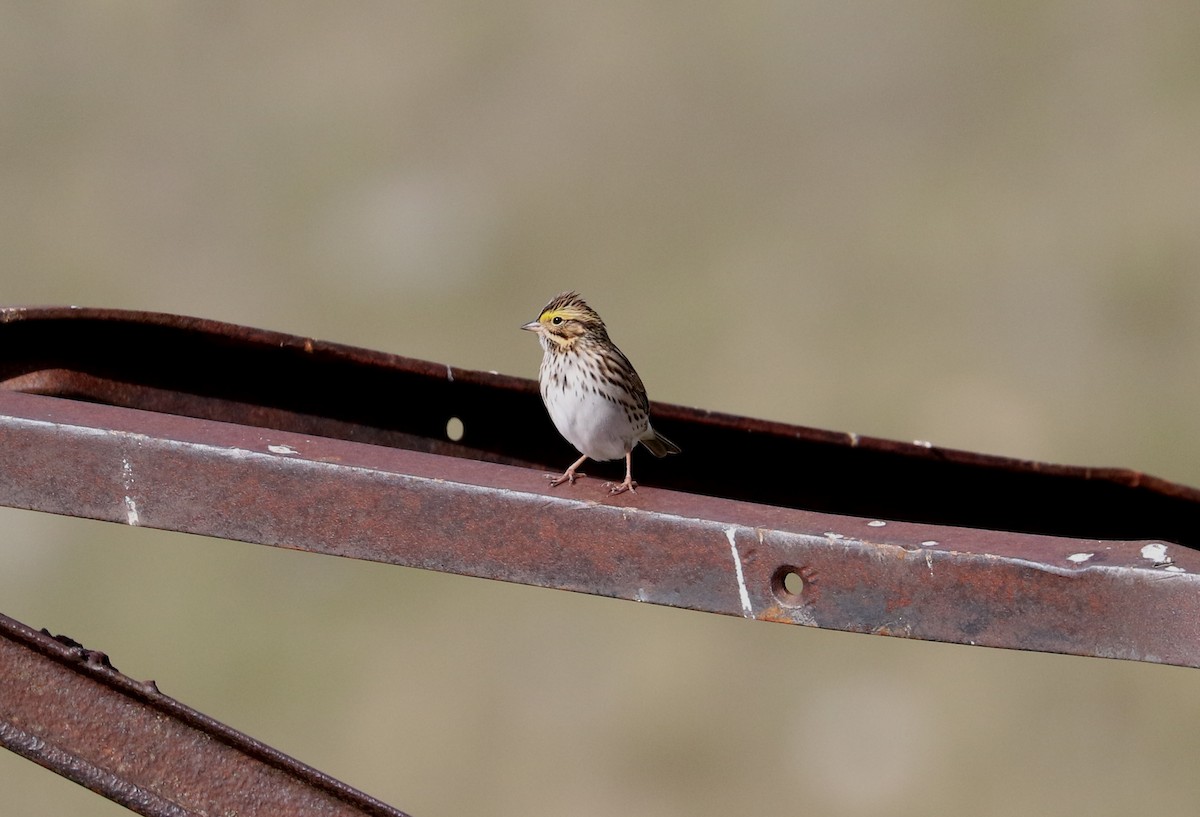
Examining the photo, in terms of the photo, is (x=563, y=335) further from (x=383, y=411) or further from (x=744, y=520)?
(x=744, y=520)

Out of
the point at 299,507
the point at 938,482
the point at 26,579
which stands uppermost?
the point at 299,507

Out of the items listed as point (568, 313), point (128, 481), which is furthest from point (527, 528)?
point (568, 313)

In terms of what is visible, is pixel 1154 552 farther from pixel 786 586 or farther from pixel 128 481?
pixel 128 481

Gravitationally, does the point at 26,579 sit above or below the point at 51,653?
below

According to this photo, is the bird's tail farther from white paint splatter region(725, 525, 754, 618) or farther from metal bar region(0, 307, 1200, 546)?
white paint splatter region(725, 525, 754, 618)

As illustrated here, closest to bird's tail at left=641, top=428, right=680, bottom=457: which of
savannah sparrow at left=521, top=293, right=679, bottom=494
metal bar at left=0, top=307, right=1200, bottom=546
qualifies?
savannah sparrow at left=521, top=293, right=679, bottom=494

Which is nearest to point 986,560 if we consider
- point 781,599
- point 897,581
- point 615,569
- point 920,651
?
point 897,581

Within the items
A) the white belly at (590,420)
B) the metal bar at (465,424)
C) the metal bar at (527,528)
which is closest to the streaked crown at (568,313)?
the white belly at (590,420)
